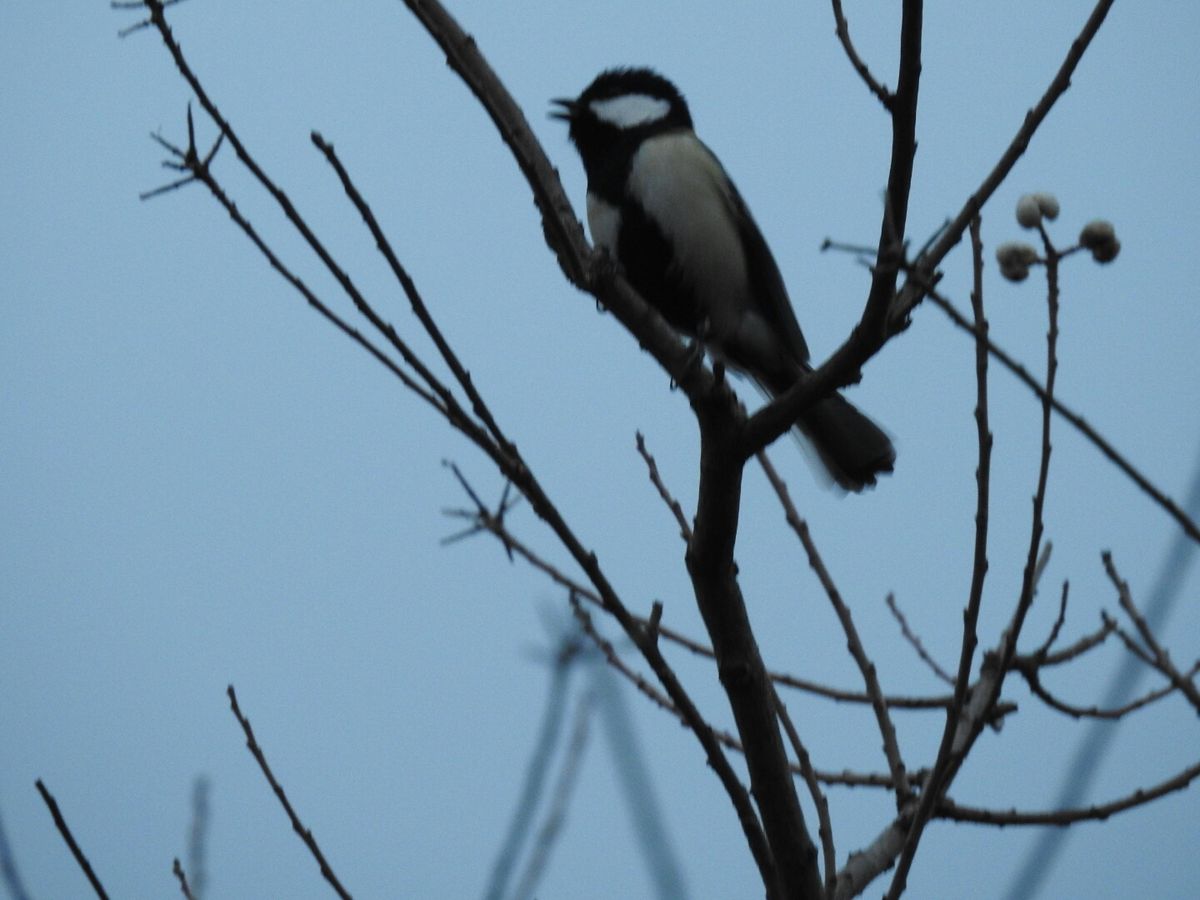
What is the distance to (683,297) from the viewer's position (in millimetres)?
4062

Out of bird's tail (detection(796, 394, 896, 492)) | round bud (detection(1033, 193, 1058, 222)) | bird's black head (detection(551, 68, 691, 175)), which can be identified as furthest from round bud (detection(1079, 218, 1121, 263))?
bird's black head (detection(551, 68, 691, 175))

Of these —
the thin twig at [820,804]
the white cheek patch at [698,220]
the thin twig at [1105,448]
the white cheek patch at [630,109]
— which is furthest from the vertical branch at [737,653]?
the white cheek patch at [630,109]

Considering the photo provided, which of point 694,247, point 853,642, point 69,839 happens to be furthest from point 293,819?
point 694,247

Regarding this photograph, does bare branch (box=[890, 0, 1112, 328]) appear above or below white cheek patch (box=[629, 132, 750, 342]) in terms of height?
below

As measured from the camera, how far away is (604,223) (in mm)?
4012

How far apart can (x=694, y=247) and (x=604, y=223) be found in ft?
1.01

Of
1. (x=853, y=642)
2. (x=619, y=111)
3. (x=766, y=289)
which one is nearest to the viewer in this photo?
(x=853, y=642)

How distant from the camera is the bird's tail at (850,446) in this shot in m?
3.59

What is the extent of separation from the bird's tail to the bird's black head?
1.23m

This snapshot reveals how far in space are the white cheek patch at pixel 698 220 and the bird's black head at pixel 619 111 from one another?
0.70ft

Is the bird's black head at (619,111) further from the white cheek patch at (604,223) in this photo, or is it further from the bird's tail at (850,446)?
the bird's tail at (850,446)

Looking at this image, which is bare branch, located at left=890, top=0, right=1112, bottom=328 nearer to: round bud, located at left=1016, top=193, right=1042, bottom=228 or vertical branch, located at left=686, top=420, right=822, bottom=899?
round bud, located at left=1016, top=193, right=1042, bottom=228

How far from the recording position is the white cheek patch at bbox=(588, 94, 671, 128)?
441 cm

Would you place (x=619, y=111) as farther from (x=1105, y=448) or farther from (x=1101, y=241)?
(x=1105, y=448)
